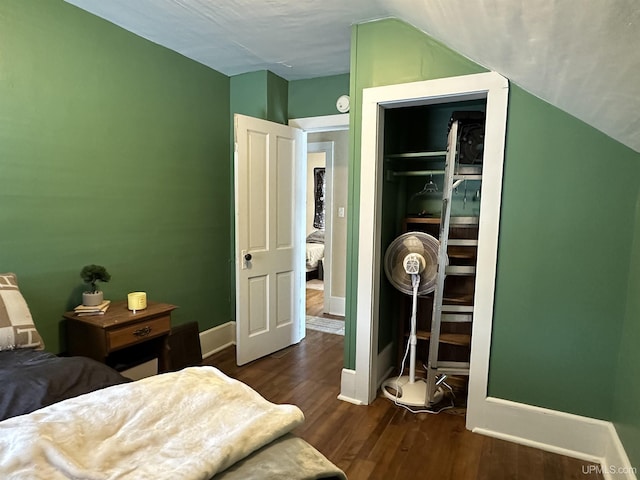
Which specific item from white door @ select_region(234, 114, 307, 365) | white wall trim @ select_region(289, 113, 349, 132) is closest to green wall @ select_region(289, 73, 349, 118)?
white wall trim @ select_region(289, 113, 349, 132)

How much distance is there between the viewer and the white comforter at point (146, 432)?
861 millimetres

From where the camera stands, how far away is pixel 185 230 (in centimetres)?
311

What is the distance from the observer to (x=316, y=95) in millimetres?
3406

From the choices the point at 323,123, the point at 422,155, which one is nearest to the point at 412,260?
the point at 422,155

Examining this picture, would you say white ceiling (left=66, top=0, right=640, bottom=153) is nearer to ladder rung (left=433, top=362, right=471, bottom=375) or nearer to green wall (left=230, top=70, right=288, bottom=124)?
green wall (left=230, top=70, right=288, bottom=124)

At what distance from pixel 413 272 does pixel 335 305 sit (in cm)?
235

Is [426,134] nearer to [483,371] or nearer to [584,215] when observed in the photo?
[584,215]

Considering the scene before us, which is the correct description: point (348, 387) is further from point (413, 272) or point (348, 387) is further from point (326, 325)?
point (326, 325)

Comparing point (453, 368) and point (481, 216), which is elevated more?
point (481, 216)

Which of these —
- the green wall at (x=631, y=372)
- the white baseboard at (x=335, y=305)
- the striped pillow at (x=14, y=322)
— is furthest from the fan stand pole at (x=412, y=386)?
the striped pillow at (x=14, y=322)

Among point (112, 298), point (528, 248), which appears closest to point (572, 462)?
point (528, 248)

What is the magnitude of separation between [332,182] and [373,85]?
222 centimetres

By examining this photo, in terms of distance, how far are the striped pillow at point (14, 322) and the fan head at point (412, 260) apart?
202 cm

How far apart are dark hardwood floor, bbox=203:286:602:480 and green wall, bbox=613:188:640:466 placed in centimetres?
31
